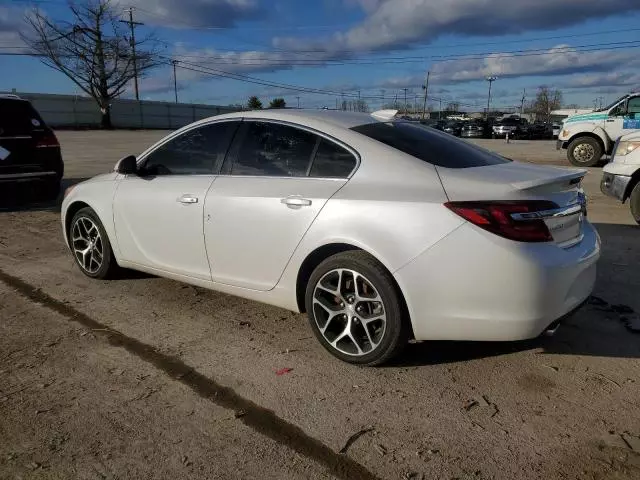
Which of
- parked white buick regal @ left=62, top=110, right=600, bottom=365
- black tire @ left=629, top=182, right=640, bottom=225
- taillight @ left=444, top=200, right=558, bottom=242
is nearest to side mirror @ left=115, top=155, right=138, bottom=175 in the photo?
parked white buick regal @ left=62, top=110, right=600, bottom=365

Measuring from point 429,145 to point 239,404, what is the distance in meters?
2.04

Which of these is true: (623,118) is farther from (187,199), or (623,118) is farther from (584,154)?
(187,199)

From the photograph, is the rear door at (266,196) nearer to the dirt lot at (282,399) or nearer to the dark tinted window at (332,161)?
the dark tinted window at (332,161)

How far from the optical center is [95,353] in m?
3.61

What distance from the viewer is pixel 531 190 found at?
10.2 feet

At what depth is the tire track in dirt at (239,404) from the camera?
251 cm

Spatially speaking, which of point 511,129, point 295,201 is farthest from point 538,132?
point 295,201

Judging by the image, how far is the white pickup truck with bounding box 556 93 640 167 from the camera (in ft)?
50.7

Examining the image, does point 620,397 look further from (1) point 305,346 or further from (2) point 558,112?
(2) point 558,112

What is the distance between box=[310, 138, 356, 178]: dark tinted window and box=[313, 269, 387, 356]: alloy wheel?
63 cm

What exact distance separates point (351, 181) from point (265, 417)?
147 cm

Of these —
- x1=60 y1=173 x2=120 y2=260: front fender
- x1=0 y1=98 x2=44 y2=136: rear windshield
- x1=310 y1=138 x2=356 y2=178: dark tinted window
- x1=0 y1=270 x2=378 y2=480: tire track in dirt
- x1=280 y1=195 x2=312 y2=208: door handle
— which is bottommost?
x1=0 y1=270 x2=378 y2=480: tire track in dirt

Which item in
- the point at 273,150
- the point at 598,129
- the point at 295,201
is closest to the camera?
the point at 295,201

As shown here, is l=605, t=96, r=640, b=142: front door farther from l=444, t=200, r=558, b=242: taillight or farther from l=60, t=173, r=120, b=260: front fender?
l=60, t=173, r=120, b=260: front fender
